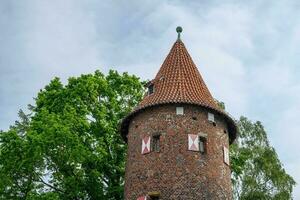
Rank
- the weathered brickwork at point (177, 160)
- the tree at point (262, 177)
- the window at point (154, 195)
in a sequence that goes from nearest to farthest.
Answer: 1. the window at point (154, 195)
2. the weathered brickwork at point (177, 160)
3. the tree at point (262, 177)

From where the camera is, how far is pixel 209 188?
19469 millimetres

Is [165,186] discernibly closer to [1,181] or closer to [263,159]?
[1,181]

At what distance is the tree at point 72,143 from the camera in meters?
21.5

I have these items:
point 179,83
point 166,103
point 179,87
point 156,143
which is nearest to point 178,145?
point 156,143

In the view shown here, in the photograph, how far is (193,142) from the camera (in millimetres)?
19984

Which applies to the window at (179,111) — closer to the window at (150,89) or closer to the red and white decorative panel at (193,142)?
the red and white decorative panel at (193,142)

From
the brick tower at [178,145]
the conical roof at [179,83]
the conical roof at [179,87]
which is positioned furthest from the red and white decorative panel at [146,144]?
the conical roof at [179,83]

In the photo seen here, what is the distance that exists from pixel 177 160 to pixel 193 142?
982 mm

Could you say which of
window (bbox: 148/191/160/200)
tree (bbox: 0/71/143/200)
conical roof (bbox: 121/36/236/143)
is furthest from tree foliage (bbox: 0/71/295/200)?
window (bbox: 148/191/160/200)

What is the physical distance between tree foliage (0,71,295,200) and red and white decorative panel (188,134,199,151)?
4829 mm

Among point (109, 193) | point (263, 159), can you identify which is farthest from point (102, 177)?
point (263, 159)

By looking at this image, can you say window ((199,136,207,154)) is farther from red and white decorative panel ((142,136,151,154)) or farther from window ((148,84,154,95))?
window ((148,84,154,95))

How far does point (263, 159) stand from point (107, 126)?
32.7 ft

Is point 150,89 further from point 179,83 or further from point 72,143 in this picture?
point 72,143
